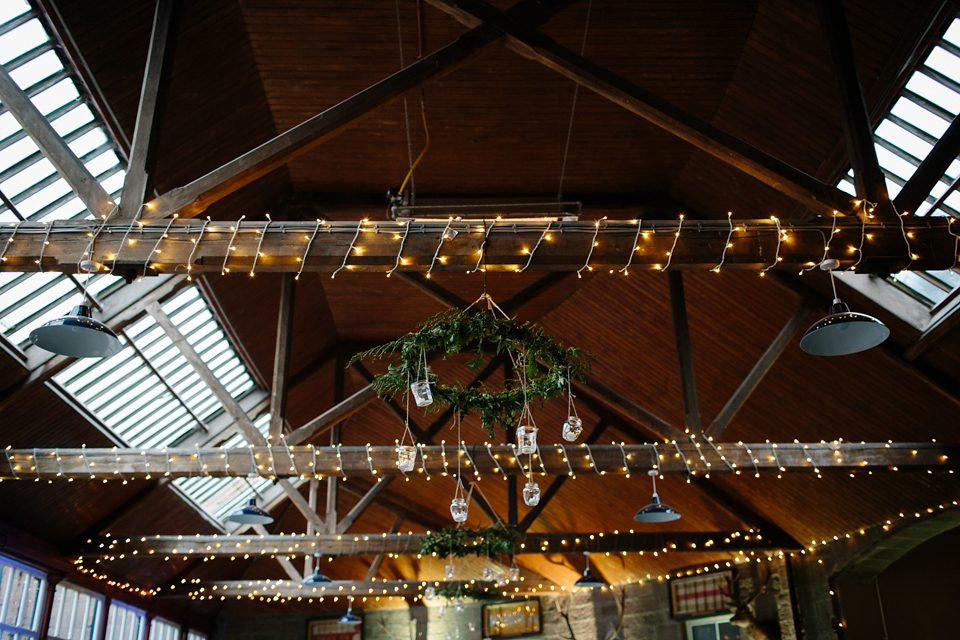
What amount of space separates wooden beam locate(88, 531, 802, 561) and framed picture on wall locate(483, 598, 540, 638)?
5.72m

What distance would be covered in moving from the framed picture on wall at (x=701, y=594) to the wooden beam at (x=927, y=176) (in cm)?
837

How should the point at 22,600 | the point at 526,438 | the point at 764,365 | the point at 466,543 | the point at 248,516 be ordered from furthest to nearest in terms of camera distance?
1. the point at 22,600
2. the point at 248,516
3. the point at 764,365
4. the point at 466,543
5. the point at 526,438

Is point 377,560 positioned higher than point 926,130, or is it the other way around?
point 926,130

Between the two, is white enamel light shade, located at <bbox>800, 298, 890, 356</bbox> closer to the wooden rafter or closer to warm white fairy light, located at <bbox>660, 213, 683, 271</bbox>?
warm white fairy light, located at <bbox>660, 213, 683, 271</bbox>

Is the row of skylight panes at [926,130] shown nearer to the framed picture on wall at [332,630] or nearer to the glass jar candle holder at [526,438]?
the glass jar candle holder at [526,438]

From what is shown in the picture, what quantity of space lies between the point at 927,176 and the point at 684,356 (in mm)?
3200

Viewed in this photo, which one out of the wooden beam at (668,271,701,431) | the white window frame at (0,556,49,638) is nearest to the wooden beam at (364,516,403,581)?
the white window frame at (0,556,49,638)

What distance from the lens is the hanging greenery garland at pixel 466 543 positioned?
651cm

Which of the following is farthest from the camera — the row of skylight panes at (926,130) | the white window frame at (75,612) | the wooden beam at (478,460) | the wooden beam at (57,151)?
the white window frame at (75,612)

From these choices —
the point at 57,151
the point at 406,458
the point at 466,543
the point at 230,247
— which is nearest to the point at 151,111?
the point at 57,151

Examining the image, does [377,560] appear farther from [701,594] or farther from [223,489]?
[701,594]

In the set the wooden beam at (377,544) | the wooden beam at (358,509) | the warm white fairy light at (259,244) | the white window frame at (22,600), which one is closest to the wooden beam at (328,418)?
the wooden beam at (358,509)

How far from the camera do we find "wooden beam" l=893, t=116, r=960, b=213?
4.87 meters

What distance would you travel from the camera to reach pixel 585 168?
25.6 ft
